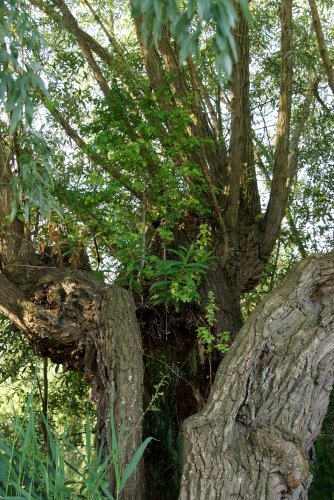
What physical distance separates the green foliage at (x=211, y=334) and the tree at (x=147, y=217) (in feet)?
0.06

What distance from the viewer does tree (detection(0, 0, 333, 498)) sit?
5.21m

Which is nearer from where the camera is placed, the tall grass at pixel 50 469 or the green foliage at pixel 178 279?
the tall grass at pixel 50 469

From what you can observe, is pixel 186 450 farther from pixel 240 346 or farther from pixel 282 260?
pixel 282 260

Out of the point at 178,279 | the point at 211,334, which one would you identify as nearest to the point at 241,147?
the point at 178,279

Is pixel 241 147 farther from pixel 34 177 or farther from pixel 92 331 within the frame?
pixel 34 177

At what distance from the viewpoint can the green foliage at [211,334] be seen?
5.96m

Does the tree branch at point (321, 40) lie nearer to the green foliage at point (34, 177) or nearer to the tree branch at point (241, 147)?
the tree branch at point (241, 147)

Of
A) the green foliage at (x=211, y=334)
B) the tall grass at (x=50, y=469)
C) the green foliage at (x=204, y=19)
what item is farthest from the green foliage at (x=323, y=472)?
the green foliage at (x=204, y=19)

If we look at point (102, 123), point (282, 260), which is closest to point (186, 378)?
point (102, 123)

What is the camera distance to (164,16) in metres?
3.18

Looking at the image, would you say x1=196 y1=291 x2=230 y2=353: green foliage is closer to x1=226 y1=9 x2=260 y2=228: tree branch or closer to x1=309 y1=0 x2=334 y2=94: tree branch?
x1=226 y1=9 x2=260 y2=228: tree branch

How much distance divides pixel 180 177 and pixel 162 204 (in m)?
0.36

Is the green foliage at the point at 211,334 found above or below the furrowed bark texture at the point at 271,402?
above

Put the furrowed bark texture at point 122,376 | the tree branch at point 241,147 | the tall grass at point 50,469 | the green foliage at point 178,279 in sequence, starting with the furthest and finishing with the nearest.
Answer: the tree branch at point 241,147, the green foliage at point 178,279, the furrowed bark texture at point 122,376, the tall grass at point 50,469
